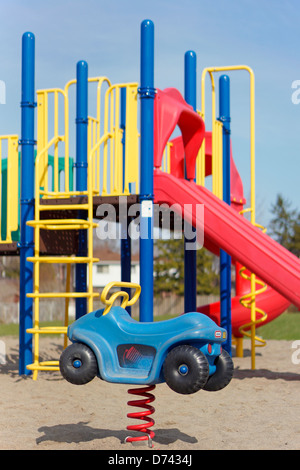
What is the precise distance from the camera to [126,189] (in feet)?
29.0

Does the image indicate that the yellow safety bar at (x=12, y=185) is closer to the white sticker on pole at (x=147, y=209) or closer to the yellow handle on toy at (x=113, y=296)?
the white sticker on pole at (x=147, y=209)

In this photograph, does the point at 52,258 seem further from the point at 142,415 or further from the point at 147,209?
the point at 142,415

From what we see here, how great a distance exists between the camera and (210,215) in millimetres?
8422

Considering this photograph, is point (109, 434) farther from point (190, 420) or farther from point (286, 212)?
point (286, 212)

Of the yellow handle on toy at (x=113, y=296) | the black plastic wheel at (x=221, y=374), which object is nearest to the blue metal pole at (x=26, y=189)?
the yellow handle on toy at (x=113, y=296)

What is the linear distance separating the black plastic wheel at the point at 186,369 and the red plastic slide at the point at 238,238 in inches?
159

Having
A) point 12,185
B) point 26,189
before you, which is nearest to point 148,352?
point 26,189

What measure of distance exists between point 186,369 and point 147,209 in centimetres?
390

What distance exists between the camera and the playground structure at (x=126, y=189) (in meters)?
8.11

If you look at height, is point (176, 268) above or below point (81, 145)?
below

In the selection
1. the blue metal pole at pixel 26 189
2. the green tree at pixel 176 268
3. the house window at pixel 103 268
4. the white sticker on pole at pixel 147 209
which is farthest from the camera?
the house window at pixel 103 268

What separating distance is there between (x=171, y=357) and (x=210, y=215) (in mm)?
4227

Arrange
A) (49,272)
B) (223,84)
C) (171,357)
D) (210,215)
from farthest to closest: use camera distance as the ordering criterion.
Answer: (49,272) → (223,84) → (210,215) → (171,357)

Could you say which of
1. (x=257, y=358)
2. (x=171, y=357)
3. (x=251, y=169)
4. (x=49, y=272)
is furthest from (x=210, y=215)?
(x=49, y=272)
